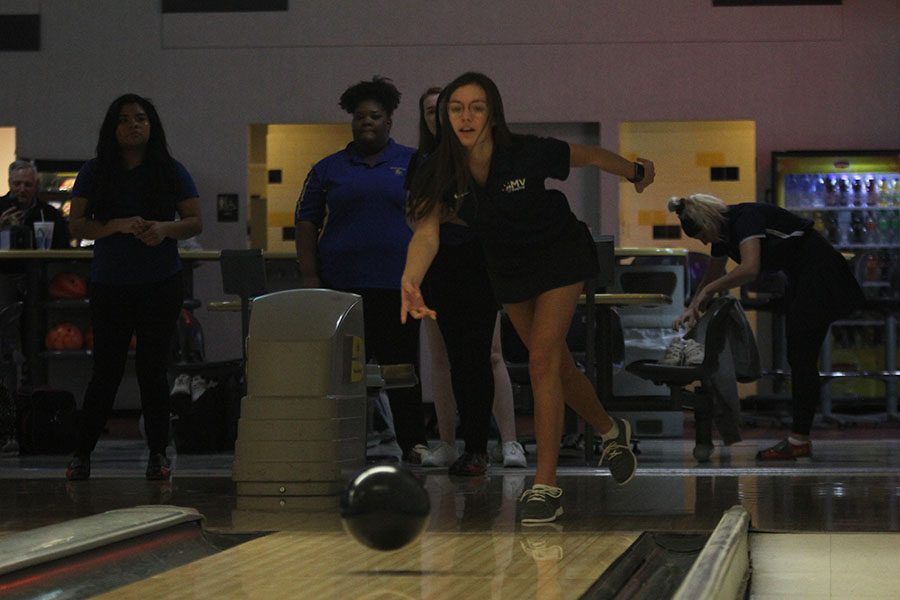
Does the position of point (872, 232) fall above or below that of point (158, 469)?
above

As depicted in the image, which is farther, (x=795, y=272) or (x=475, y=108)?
(x=795, y=272)

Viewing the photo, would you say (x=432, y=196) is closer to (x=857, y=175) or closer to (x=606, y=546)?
(x=606, y=546)

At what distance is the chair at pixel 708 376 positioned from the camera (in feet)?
23.1

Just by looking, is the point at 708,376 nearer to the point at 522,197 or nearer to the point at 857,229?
the point at 522,197

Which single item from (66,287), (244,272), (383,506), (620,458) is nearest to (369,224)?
(244,272)

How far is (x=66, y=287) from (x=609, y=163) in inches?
229

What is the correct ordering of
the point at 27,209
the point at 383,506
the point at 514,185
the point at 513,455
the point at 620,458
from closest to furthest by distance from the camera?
the point at 383,506, the point at 514,185, the point at 620,458, the point at 513,455, the point at 27,209

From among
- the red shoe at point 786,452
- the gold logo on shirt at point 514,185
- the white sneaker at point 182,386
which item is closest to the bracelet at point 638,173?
the gold logo on shirt at point 514,185

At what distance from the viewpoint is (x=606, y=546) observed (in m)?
3.77

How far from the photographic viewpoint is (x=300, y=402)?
536cm

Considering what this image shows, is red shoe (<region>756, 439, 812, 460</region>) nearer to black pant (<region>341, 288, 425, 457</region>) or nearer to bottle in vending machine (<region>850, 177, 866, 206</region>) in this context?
black pant (<region>341, 288, 425, 457</region>)

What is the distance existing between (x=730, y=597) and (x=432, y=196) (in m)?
1.87

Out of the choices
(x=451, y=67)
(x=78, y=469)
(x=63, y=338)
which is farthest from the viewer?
(x=451, y=67)

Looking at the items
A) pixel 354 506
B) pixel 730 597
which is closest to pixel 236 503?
pixel 730 597
